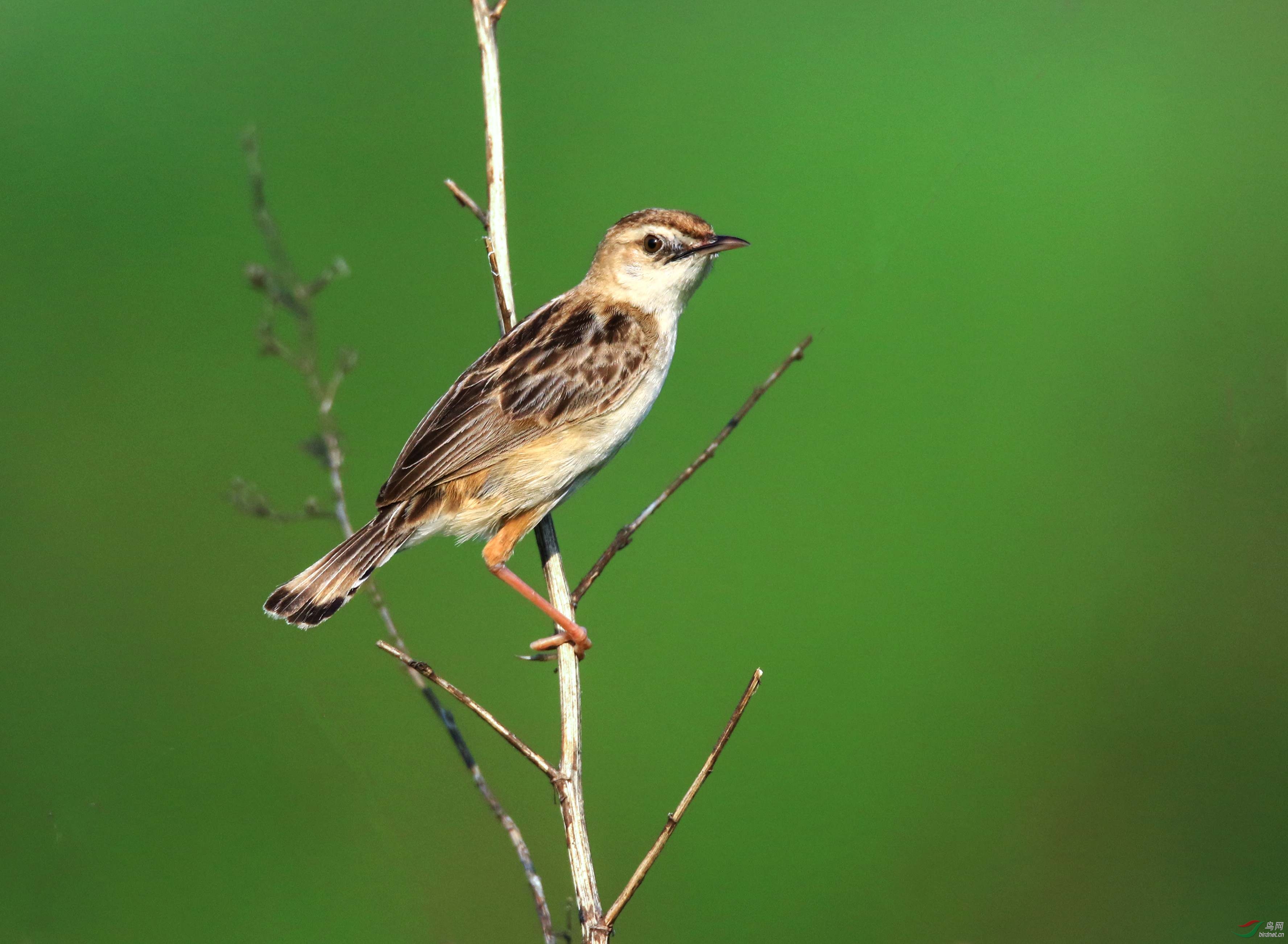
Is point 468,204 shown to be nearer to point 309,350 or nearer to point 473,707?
point 309,350

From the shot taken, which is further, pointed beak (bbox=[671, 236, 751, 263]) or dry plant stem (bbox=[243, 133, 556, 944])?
pointed beak (bbox=[671, 236, 751, 263])

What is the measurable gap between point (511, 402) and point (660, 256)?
2.69ft

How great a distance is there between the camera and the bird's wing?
13.0 ft

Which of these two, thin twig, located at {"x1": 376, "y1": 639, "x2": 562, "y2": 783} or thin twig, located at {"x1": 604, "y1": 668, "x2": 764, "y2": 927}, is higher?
thin twig, located at {"x1": 376, "y1": 639, "x2": 562, "y2": 783}

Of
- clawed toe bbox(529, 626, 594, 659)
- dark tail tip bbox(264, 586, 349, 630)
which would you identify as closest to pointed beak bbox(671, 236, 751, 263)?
clawed toe bbox(529, 626, 594, 659)

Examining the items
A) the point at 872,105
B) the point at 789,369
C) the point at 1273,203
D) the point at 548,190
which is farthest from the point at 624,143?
the point at 1273,203

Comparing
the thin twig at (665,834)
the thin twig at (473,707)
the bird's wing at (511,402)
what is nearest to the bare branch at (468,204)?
the bird's wing at (511,402)

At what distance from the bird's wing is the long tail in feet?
0.85

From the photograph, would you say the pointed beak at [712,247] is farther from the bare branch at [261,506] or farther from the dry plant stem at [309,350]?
the bare branch at [261,506]

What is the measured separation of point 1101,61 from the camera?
905cm

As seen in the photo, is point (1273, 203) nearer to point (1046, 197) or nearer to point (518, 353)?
point (1046, 197)

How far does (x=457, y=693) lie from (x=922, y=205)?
6715 mm

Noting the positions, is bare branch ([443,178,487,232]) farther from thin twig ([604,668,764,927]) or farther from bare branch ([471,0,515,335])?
thin twig ([604,668,764,927])

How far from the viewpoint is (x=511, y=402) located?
3984mm
